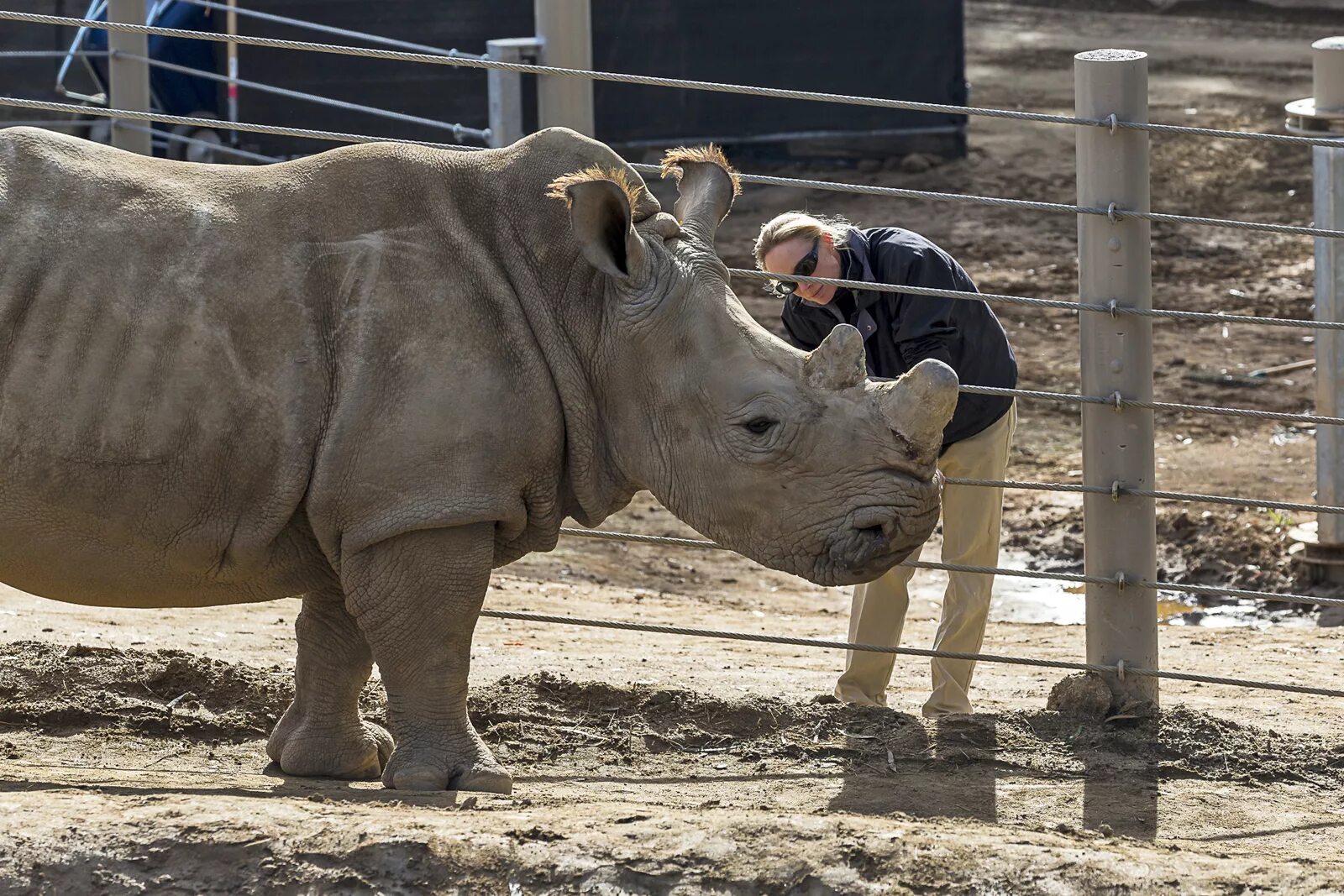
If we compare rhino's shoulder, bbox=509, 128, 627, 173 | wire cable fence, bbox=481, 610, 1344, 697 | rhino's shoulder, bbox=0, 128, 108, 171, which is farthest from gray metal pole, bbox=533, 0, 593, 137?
rhino's shoulder, bbox=0, 128, 108, 171

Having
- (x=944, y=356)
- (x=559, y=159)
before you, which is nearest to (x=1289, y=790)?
(x=944, y=356)

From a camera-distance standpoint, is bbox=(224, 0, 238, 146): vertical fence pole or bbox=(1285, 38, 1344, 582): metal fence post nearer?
bbox=(1285, 38, 1344, 582): metal fence post

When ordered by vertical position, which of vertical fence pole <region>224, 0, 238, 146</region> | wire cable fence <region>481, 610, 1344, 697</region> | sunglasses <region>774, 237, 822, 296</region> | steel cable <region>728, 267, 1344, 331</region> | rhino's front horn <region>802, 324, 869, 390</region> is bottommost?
wire cable fence <region>481, 610, 1344, 697</region>

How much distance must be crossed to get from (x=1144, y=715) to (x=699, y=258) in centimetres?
207

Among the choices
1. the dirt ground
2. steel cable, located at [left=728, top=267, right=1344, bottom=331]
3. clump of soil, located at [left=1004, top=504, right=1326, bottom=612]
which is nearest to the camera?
the dirt ground

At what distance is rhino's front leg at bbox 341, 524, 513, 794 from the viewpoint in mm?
4645

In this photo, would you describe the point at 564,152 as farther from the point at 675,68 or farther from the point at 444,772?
the point at 675,68

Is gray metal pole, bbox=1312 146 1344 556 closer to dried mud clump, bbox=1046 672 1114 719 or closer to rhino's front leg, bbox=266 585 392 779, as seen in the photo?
dried mud clump, bbox=1046 672 1114 719

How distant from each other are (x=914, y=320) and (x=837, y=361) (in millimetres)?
1384

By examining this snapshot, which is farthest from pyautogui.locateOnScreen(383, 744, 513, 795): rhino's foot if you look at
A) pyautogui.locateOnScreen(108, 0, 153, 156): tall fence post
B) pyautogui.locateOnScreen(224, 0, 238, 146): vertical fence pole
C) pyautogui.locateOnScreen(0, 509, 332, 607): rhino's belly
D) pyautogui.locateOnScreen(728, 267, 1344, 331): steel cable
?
pyautogui.locateOnScreen(224, 0, 238, 146): vertical fence pole

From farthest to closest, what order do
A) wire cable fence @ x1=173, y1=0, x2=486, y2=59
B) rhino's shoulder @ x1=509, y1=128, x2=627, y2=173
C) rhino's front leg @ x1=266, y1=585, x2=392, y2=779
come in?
1. wire cable fence @ x1=173, y1=0, x2=486, y2=59
2. rhino's front leg @ x1=266, y1=585, x2=392, y2=779
3. rhino's shoulder @ x1=509, y1=128, x2=627, y2=173

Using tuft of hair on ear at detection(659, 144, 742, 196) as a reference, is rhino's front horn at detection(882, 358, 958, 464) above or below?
below

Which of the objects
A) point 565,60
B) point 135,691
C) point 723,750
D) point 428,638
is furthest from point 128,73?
point 428,638

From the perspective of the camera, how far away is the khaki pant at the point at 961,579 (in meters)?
6.14
